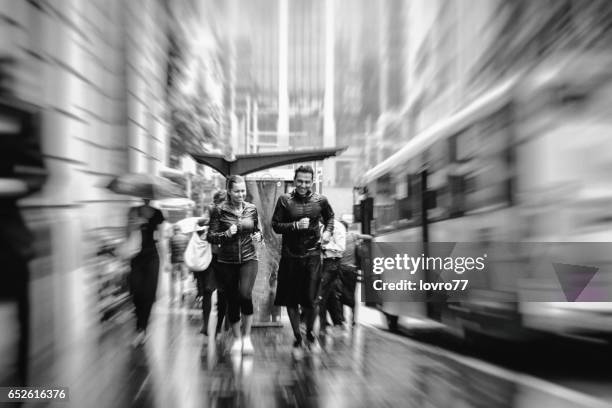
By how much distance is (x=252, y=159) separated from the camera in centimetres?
905

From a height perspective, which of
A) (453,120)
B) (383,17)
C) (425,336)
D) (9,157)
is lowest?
(425,336)

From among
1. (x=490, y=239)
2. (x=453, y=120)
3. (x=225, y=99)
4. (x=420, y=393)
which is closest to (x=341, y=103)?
(x=225, y=99)

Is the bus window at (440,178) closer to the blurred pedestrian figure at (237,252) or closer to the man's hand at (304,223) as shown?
the man's hand at (304,223)

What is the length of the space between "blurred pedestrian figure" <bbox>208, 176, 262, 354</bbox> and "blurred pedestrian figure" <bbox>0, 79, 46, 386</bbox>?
277 cm

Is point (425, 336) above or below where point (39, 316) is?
below

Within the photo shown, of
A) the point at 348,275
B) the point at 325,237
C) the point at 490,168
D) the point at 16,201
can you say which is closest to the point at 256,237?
the point at 325,237

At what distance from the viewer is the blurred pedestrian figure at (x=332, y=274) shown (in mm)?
8852

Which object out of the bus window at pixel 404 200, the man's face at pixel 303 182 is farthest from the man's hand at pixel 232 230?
the bus window at pixel 404 200

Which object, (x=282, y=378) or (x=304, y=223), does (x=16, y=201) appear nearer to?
(x=282, y=378)

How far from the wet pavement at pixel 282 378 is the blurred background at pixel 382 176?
36 millimetres

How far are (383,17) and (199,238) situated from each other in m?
8.35

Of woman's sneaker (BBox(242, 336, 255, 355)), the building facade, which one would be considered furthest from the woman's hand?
the building facade

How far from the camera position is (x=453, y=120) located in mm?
8164

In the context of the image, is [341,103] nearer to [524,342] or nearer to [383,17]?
[383,17]
